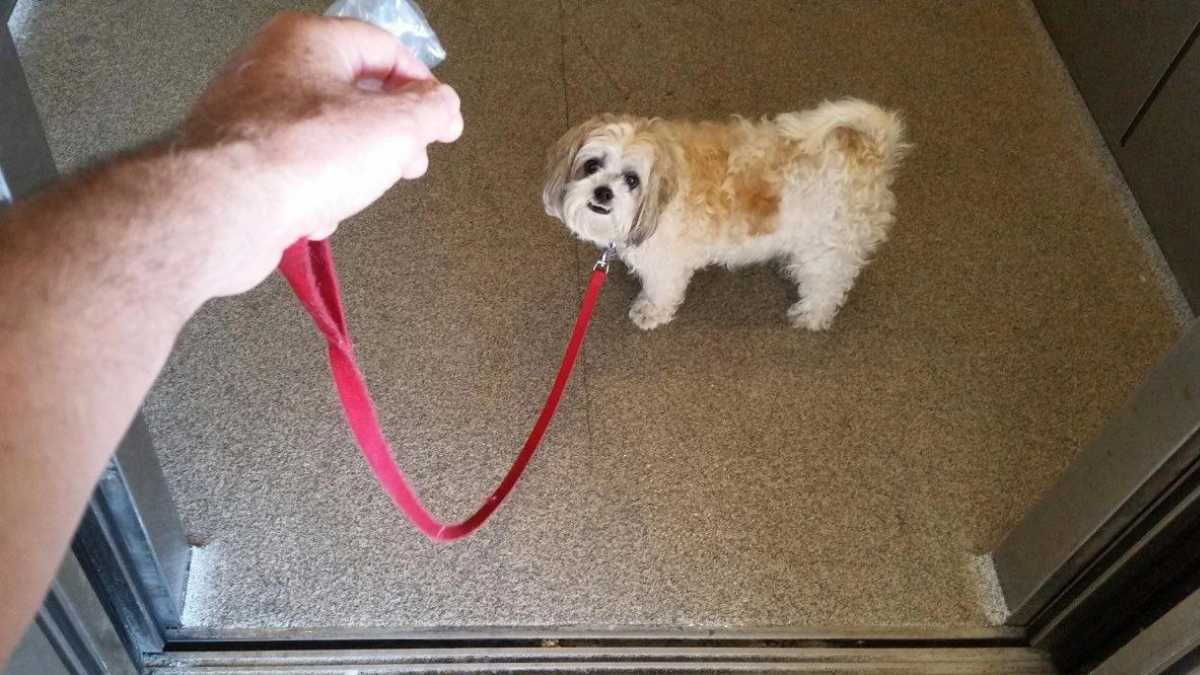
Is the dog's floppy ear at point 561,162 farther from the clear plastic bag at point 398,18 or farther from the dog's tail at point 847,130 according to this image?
the clear plastic bag at point 398,18

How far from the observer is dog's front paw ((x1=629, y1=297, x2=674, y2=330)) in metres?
1.86

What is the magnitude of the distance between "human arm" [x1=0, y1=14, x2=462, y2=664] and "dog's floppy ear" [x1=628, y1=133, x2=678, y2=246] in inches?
31.2

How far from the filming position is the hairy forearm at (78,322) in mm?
546

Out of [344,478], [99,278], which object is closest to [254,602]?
[344,478]

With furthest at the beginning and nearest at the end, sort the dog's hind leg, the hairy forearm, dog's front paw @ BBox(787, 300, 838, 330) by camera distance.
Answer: dog's front paw @ BBox(787, 300, 838, 330) → the dog's hind leg → the hairy forearm

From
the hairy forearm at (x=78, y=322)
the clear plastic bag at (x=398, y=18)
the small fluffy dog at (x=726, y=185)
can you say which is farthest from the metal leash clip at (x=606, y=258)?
the hairy forearm at (x=78, y=322)

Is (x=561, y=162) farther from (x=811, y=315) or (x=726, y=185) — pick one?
(x=811, y=315)

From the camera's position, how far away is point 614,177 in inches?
61.9

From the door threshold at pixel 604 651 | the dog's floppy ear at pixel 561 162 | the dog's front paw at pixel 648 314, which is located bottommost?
the door threshold at pixel 604 651

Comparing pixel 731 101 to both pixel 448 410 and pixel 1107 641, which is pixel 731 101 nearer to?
pixel 448 410


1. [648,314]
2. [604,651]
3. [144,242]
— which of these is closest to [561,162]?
[648,314]

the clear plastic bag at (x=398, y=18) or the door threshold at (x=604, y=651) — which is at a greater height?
the clear plastic bag at (x=398, y=18)

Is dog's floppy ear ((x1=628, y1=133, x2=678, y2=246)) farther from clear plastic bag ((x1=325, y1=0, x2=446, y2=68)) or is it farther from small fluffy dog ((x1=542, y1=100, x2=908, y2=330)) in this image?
clear plastic bag ((x1=325, y1=0, x2=446, y2=68))

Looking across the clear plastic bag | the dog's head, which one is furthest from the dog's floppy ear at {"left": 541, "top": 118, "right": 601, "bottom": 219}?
the clear plastic bag
